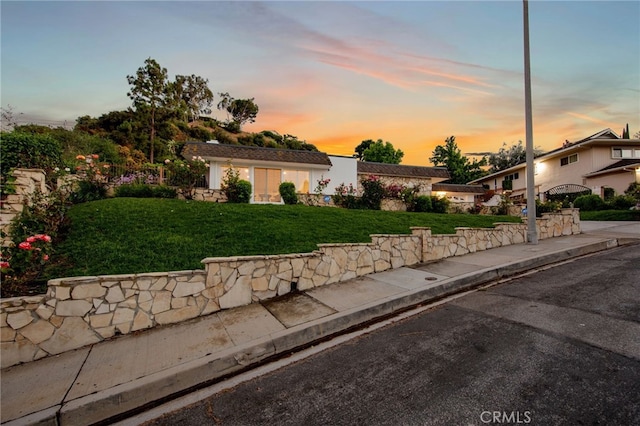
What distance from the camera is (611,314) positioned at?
12.7 feet

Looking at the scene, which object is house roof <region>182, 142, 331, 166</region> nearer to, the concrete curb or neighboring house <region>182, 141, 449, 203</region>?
neighboring house <region>182, 141, 449, 203</region>

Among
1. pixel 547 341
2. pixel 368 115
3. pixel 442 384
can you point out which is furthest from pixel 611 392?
pixel 368 115

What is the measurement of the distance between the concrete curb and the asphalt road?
0.39 m

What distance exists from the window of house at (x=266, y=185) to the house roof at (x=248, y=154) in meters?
1.17

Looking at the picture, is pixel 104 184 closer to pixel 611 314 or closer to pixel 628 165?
pixel 611 314

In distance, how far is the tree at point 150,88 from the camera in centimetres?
3130

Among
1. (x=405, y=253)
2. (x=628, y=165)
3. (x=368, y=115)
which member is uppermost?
(x=368, y=115)

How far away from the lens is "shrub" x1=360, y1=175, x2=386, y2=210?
1522cm

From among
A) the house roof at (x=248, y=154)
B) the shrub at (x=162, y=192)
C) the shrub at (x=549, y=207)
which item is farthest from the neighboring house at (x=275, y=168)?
the shrub at (x=549, y=207)

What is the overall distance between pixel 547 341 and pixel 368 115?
17.8 meters

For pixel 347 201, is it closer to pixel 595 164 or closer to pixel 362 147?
pixel 595 164

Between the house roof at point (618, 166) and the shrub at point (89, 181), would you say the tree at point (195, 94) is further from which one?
the house roof at point (618, 166)

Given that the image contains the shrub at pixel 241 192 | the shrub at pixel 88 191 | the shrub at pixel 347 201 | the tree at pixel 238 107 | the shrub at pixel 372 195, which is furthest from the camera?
the tree at pixel 238 107

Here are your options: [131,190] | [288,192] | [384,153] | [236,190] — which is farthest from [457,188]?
[131,190]
